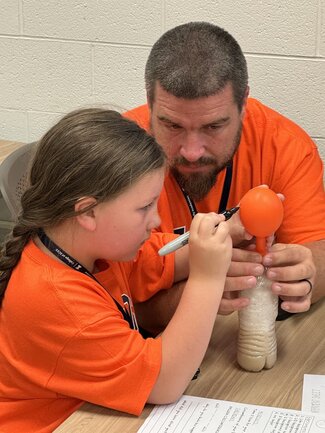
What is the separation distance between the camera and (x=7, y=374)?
1.32 meters

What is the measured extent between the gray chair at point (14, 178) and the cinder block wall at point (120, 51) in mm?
375

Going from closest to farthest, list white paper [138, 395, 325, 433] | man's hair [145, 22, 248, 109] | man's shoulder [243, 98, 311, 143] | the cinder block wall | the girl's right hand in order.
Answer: white paper [138, 395, 325, 433] < the girl's right hand < man's hair [145, 22, 248, 109] < man's shoulder [243, 98, 311, 143] < the cinder block wall

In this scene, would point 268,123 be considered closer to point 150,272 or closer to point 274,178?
point 274,178

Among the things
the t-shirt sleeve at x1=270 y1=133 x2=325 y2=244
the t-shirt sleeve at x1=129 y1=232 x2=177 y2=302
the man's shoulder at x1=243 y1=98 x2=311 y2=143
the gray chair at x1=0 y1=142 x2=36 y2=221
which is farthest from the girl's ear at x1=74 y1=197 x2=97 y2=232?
the man's shoulder at x1=243 y1=98 x2=311 y2=143

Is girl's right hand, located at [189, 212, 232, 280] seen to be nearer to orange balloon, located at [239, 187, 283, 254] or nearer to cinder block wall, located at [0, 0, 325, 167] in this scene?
orange balloon, located at [239, 187, 283, 254]

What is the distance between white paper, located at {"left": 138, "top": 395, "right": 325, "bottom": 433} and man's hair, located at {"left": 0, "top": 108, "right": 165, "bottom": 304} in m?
0.38

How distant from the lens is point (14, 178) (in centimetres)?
185

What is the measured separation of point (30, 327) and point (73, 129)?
14.1 inches

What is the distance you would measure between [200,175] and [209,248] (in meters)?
0.54

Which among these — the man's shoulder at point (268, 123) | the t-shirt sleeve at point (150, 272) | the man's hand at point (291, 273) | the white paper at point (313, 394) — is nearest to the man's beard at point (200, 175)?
the man's shoulder at point (268, 123)

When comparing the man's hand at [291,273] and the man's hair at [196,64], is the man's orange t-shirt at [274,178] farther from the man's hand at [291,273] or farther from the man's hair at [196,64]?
the man's hand at [291,273]

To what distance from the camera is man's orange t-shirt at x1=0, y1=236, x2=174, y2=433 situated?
3.91 feet

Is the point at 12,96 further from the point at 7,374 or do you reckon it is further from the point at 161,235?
the point at 7,374

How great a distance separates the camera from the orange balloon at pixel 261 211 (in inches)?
48.8
